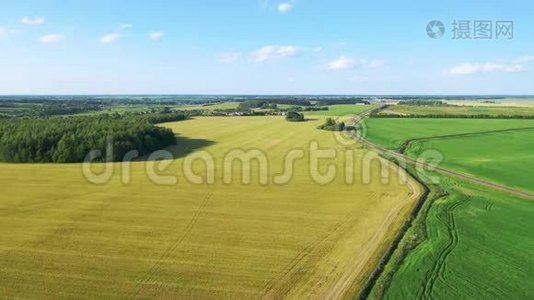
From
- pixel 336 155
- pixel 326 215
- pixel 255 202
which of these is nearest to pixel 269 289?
pixel 326 215

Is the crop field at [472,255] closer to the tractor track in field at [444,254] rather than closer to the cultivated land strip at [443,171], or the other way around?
the tractor track in field at [444,254]

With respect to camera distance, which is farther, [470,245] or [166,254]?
[470,245]

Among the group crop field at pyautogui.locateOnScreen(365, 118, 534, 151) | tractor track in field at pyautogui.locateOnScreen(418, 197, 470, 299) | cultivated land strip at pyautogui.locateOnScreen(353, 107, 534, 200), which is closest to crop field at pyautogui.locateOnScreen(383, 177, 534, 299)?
tractor track in field at pyautogui.locateOnScreen(418, 197, 470, 299)

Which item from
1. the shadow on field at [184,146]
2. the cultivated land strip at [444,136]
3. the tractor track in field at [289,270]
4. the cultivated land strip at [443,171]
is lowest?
the tractor track in field at [289,270]

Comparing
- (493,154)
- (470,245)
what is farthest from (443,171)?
(470,245)

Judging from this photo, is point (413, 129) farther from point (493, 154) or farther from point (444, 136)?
point (493, 154)

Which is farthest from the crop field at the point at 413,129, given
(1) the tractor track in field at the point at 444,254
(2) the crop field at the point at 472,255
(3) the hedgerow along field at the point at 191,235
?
(1) the tractor track in field at the point at 444,254
